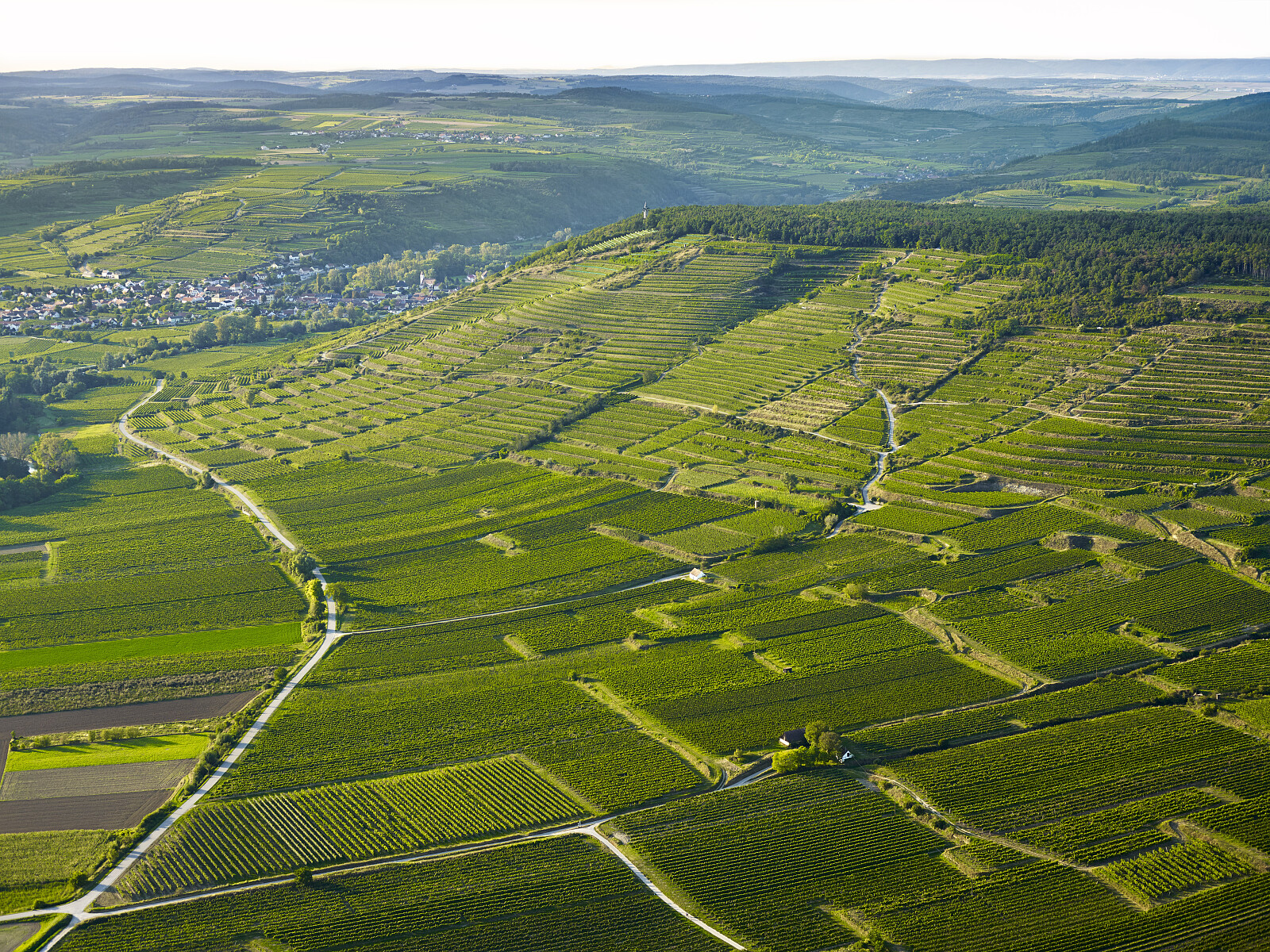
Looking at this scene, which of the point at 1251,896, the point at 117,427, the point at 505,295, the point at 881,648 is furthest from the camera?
the point at 505,295

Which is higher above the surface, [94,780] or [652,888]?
[652,888]

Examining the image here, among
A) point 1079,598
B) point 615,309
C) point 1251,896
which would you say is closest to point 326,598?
point 1079,598

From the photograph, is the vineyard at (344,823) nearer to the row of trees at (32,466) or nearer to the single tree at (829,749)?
the single tree at (829,749)

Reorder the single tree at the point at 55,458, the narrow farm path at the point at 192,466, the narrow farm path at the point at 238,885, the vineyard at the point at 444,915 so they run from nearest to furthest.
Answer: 1. the vineyard at the point at 444,915
2. the narrow farm path at the point at 238,885
3. the narrow farm path at the point at 192,466
4. the single tree at the point at 55,458

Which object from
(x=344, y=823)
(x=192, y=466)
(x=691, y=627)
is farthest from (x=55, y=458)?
(x=691, y=627)

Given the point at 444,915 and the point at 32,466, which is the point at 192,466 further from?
the point at 444,915

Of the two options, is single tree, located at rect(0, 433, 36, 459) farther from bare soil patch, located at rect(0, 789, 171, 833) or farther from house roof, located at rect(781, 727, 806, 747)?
house roof, located at rect(781, 727, 806, 747)

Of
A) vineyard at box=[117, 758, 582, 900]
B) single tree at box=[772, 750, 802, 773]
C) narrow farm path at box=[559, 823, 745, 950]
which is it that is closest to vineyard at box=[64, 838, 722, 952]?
narrow farm path at box=[559, 823, 745, 950]

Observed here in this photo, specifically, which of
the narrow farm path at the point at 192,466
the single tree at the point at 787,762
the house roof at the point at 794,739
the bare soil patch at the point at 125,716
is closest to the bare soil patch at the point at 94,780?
the bare soil patch at the point at 125,716

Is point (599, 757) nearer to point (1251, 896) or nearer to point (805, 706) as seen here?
point (805, 706)
